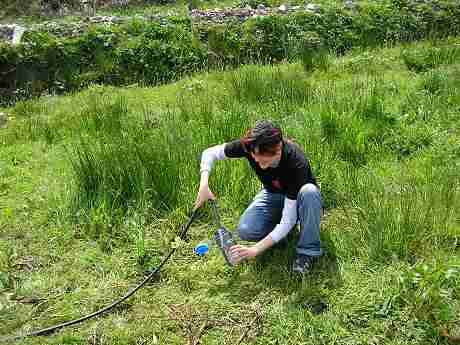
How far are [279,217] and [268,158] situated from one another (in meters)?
0.68

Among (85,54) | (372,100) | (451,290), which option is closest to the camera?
(451,290)

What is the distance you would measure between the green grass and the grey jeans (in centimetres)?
17

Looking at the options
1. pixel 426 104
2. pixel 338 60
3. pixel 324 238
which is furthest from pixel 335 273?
pixel 338 60

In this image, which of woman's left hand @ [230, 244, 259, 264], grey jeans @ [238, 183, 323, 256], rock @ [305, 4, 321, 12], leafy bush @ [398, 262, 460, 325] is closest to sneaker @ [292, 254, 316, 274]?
grey jeans @ [238, 183, 323, 256]

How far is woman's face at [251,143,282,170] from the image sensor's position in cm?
271

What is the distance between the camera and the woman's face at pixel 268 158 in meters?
2.71

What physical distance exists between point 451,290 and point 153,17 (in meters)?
7.10

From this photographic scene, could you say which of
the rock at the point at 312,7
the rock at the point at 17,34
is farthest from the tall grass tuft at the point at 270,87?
the rock at the point at 17,34

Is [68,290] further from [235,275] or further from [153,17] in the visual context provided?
[153,17]

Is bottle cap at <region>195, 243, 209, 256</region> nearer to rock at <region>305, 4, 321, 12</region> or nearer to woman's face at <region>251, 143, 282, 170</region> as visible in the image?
woman's face at <region>251, 143, 282, 170</region>

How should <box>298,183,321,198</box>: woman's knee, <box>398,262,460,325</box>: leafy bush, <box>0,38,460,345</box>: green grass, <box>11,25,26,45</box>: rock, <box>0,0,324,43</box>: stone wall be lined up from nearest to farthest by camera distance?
<box>398,262,460,325</box>: leafy bush → <box>0,38,460,345</box>: green grass → <box>298,183,321,198</box>: woman's knee → <box>11,25,26,45</box>: rock → <box>0,0,324,43</box>: stone wall

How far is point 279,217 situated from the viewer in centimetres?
327

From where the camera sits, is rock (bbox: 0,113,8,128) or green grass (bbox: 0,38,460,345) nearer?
green grass (bbox: 0,38,460,345)

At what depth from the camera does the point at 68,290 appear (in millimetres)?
3037
